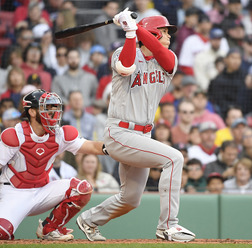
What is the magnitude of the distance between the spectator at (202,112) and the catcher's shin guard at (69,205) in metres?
3.54

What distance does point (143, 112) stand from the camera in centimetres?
460

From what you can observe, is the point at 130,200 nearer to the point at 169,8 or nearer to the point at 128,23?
the point at 128,23

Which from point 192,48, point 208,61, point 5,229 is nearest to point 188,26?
point 192,48

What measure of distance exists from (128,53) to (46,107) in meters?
0.91

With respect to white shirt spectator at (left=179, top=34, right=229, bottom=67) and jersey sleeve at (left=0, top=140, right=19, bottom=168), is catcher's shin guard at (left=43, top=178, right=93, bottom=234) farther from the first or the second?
white shirt spectator at (left=179, top=34, right=229, bottom=67)

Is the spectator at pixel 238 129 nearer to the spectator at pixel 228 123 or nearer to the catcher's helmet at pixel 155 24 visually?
the spectator at pixel 228 123

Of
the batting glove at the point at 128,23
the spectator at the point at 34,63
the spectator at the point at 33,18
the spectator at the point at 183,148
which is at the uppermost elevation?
the spectator at the point at 33,18

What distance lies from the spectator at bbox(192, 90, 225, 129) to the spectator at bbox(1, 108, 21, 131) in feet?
8.08

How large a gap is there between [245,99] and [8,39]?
3.62m

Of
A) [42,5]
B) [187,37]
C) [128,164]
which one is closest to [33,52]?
[42,5]

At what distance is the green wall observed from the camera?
6.20 meters

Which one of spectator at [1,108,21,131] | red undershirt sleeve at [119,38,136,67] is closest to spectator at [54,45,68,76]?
spectator at [1,108,21,131]

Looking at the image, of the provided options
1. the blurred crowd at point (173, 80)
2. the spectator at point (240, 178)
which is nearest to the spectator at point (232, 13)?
the blurred crowd at point (173, 80)

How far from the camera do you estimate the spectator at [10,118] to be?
23.2ft
